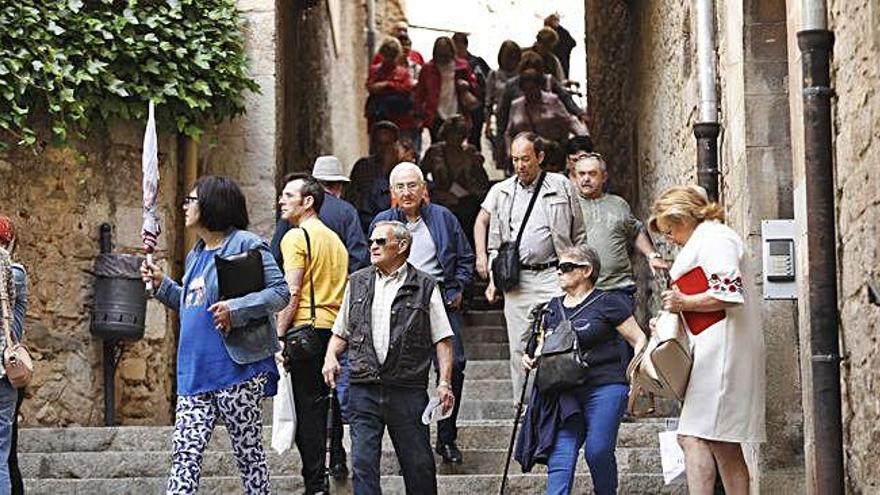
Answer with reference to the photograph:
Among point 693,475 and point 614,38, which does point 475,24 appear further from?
point 693,475

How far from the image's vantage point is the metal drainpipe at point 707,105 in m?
10.5

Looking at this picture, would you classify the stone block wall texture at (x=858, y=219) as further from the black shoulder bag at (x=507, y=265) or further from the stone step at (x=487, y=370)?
the stone step at (x=487, y=370)

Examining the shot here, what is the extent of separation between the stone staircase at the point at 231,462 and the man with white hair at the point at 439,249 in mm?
258

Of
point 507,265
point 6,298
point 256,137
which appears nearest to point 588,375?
point 507,265

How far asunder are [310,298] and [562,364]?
157 cm

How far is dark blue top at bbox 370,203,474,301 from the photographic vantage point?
10367 millimetres

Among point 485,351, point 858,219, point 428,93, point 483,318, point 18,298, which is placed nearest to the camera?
point 858,219

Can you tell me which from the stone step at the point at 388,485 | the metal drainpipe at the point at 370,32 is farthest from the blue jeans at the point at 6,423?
the metal drainpipe at the point at 370,32

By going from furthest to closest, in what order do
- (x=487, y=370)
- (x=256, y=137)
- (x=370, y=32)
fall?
(x=370, y=32) < (x=256, y=137) < (x=487, y=370)

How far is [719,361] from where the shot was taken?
7957mm

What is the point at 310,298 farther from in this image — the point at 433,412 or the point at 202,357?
the point at 202,357

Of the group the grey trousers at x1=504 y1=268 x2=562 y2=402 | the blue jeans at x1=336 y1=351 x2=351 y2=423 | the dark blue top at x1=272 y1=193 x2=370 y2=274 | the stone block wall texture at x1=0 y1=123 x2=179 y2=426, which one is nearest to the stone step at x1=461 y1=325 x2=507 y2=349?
the stone block wall texture at x1=0 y1=123 x2=179 y2=426

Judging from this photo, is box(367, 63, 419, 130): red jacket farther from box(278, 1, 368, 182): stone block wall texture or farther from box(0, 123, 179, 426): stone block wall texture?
box(0, 123, 179, 426): stone block wall texture

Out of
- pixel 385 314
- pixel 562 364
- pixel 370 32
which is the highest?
pixel 370 32
